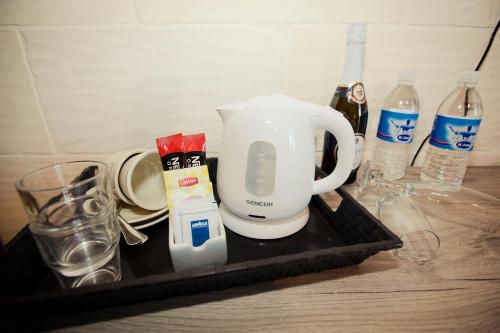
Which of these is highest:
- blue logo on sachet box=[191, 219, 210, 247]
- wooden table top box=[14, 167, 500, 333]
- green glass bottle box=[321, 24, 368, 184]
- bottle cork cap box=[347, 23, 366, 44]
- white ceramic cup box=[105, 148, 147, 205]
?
bottle cork cap box=[347, 23, 366, 44]

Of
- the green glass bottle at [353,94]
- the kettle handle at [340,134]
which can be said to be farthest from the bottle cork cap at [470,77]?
the kettle handle at [340,134]

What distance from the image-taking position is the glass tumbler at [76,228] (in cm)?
30

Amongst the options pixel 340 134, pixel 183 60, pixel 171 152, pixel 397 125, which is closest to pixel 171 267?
pixel 171 152

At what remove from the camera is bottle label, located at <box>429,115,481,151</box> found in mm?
505

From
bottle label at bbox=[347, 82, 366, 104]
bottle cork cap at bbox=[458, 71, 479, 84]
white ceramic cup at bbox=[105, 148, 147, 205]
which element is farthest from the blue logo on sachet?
bottle cork cap at bbox=[458, 71, 479, 84]

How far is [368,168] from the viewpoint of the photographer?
0.53m

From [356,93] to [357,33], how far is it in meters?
0.12

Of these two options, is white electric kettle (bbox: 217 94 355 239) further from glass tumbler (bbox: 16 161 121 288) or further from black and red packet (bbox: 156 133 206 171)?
glass tumbler (bbox: 16 161 121 288)

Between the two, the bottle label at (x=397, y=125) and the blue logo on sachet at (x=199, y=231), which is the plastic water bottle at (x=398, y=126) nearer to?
the bottle label at (x=397, y=125)

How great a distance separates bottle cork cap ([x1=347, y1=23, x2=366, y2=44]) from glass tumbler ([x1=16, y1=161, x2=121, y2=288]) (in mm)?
520

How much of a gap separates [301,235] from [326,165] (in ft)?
0.80

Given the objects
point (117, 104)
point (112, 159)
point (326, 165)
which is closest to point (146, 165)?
point (112, 159)

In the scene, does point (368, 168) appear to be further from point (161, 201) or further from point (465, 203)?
point (161, 201)

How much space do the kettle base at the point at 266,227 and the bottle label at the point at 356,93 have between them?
0.99 feet
